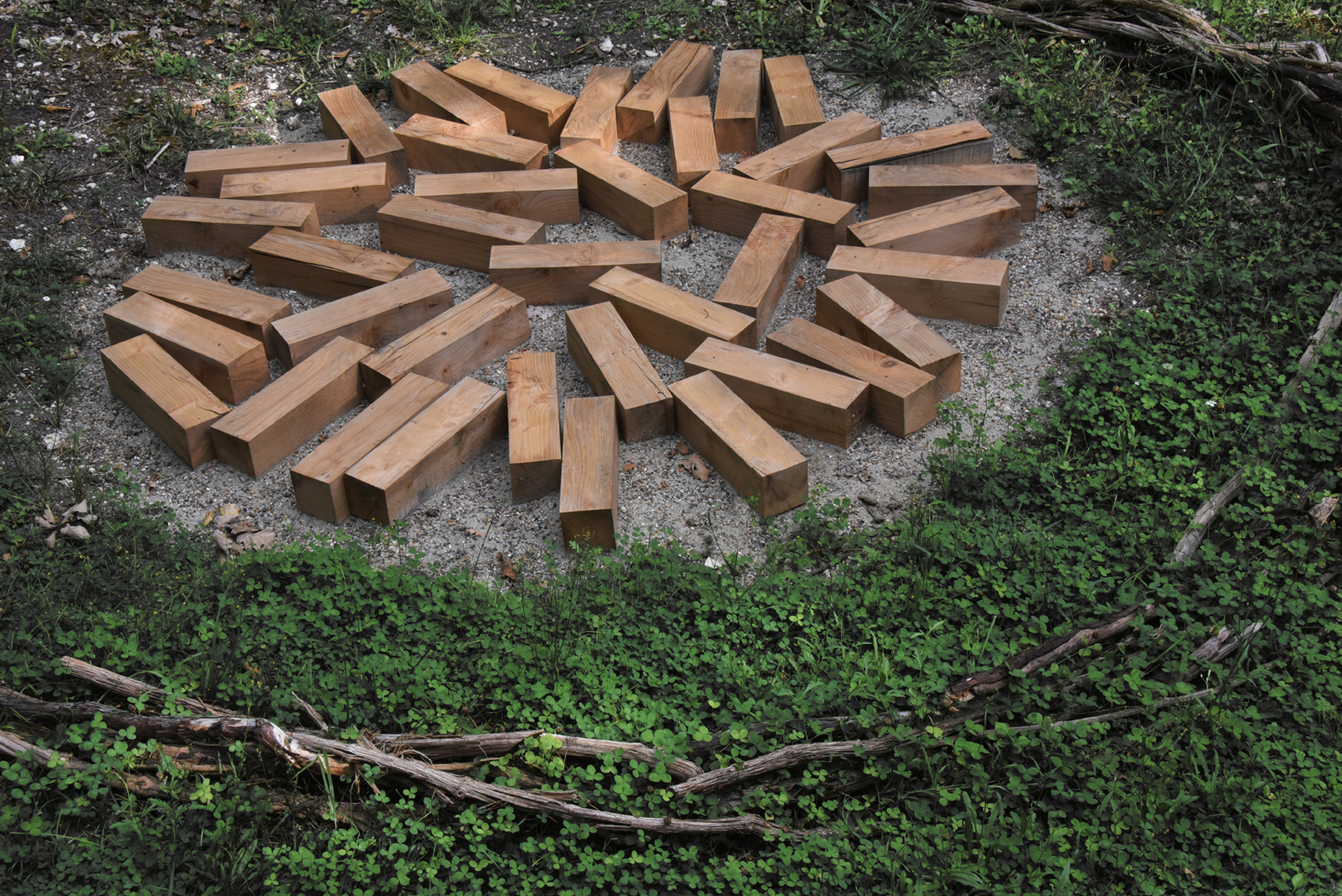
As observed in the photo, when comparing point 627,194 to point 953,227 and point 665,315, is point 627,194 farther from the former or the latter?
point 953,227

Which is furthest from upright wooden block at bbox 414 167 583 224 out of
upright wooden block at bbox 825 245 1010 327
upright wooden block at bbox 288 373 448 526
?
upright wooden block at bbox 825 245 1010 327

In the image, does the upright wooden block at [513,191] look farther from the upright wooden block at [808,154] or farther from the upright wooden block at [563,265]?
the upright wooden block at [808,154]

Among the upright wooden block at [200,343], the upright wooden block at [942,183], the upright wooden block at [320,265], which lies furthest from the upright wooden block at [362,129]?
the upright wooden block at [942,183]

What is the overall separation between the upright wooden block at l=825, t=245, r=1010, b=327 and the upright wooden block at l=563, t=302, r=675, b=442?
108 centimetres

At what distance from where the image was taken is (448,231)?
496 centimetres

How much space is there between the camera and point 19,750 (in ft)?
9.17

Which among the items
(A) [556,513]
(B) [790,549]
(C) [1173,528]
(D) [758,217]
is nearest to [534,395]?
(A) [556,513]

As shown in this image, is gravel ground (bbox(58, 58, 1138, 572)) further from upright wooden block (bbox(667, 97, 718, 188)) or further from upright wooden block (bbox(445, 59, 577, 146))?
upright wooden block (bbox(445, 59, 577, 146))

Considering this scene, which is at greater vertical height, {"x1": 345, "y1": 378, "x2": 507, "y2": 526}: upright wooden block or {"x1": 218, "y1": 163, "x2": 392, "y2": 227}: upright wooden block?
{"x1": 218, "y1": 163, "x2": 392, "y2": 227}: upright wooden block

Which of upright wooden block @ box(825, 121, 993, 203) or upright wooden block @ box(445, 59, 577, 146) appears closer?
upright wooden block @ box(825, 121, 993, 203)

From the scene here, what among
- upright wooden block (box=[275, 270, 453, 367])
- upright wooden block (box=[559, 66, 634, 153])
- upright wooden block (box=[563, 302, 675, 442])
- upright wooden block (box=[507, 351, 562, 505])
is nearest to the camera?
upright wooden block (box=[507, 351, 562, 505])

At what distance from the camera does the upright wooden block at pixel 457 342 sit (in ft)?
14.2

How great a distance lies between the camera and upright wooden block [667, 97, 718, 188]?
5.33 metres

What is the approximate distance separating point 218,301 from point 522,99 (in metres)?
2.16
